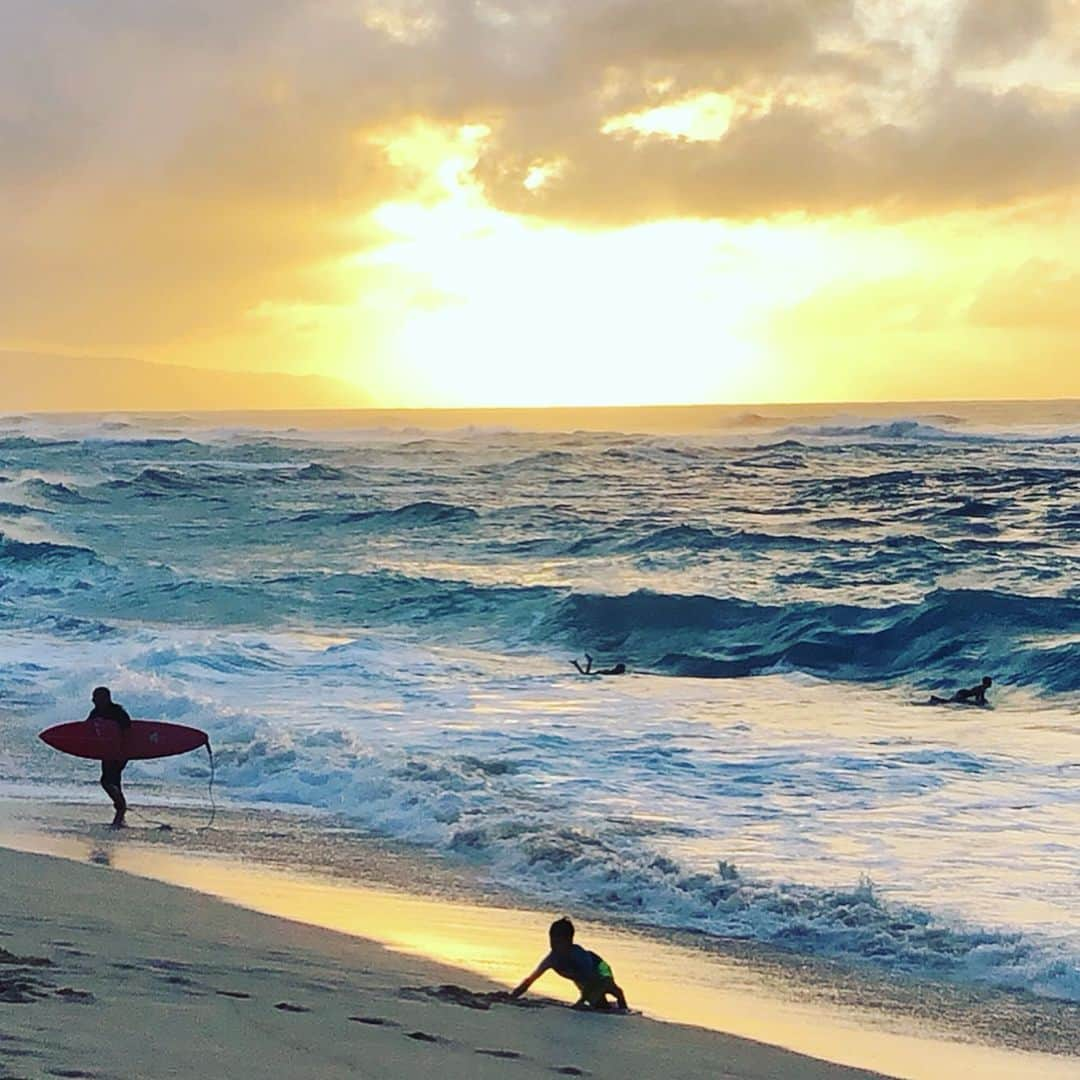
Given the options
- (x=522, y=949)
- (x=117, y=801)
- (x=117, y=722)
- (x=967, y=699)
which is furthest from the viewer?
(x=967, y=699)

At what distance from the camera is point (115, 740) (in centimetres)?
1204

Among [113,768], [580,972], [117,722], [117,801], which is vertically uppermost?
[117,722]

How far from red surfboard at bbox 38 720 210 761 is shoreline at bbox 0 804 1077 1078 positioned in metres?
0.79

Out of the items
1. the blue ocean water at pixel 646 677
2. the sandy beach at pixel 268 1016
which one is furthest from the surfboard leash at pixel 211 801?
the sandy beach at pixel 268 1016

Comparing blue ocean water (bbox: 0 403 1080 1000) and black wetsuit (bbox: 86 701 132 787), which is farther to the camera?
black wetsuit (bbox: 86 701 132 787)

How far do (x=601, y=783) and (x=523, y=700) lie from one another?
17.8 feet

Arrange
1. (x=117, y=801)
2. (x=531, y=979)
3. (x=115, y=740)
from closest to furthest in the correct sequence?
(x=531, y=979), (x=117, y=801), (x=115, y=740)

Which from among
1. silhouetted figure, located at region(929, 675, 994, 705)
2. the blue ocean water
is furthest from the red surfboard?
silhouetted figure, located at region(929, 675, 994, 705)

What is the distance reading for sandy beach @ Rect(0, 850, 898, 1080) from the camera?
5.28m

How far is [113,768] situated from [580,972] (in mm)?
5819

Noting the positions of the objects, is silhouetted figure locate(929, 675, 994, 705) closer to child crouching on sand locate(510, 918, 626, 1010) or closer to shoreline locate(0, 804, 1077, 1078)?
shoreline locate(0, 804, 1077, 1078)

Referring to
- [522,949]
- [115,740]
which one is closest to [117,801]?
[115,740]

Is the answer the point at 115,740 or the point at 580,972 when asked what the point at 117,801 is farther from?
the point at 580,972

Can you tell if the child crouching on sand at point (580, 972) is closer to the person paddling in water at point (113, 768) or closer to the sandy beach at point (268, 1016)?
the sandy beach at point (268, 1016)
